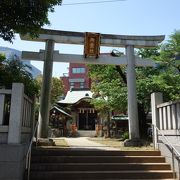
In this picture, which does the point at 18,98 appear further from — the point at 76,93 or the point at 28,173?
the point at 76,93

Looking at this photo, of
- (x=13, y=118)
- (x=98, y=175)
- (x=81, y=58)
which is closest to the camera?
(x=13, y=118)

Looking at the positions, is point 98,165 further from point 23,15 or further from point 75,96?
point 75,96

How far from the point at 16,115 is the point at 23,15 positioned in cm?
266

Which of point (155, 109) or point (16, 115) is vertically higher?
point (155, 109)

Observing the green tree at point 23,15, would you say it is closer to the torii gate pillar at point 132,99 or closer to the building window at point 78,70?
the torii gate pillar at point 132,99

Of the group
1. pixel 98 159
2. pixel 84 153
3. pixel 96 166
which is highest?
pixel 84 153

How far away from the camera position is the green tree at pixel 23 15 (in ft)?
25.1

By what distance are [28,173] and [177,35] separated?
1371cm

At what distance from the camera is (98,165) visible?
8.80 m

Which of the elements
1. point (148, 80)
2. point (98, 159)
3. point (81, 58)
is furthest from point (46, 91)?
point (148, 80)

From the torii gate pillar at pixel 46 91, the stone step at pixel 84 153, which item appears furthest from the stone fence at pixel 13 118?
the torii gate pillar at pixel 46 91

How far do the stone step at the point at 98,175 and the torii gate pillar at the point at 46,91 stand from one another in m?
4.63

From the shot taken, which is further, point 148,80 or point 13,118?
point 148,80

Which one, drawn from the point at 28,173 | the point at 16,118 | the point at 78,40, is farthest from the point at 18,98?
the point at 78,40
